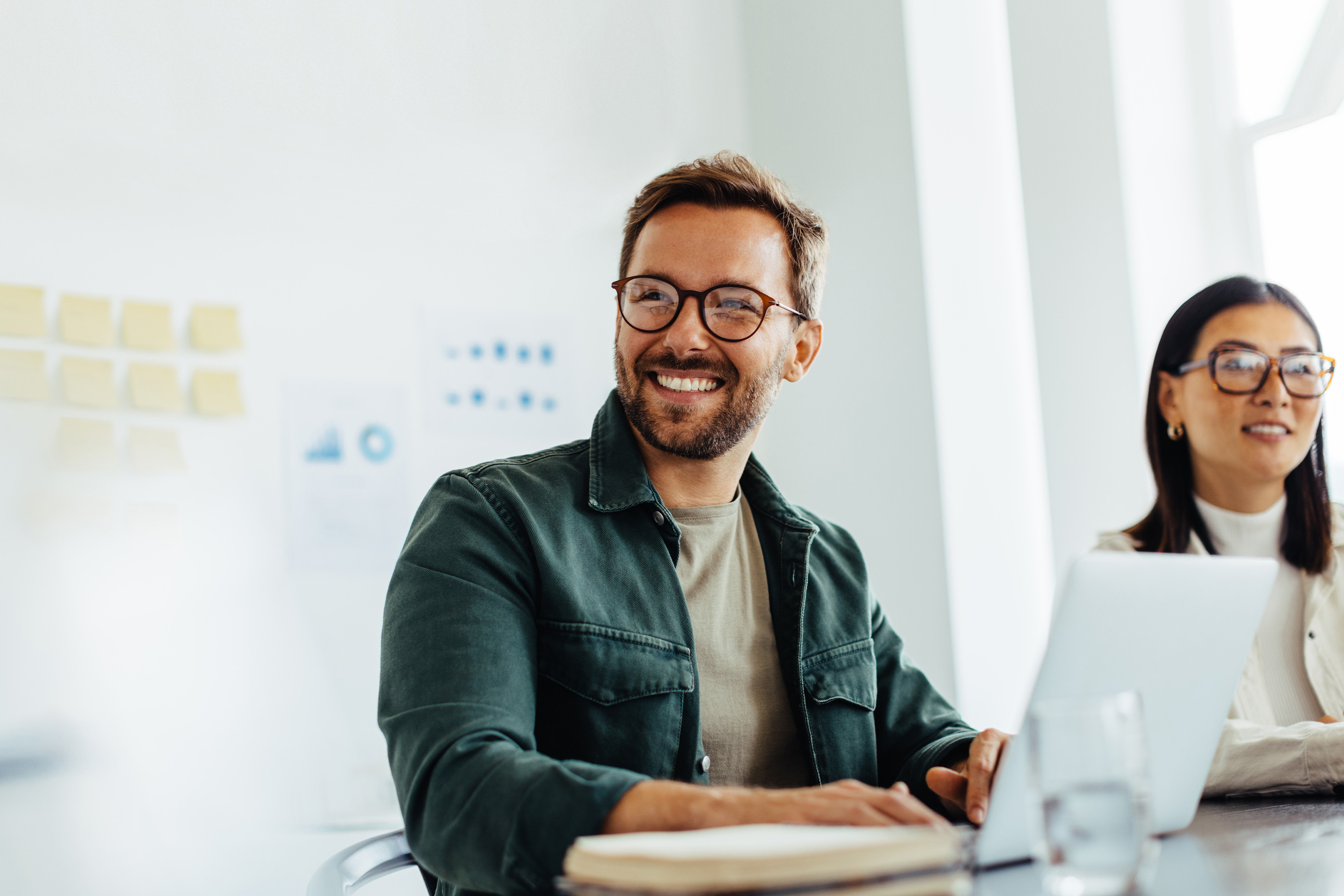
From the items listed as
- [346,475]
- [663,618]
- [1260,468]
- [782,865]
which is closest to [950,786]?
[663,618]

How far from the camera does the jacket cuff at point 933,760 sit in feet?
4.34

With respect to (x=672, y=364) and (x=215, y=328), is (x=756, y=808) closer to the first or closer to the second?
(x=672, y=364)

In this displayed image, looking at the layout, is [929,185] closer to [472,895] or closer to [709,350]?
[709,350]

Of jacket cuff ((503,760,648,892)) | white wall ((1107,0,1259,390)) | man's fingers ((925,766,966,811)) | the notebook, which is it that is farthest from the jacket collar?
white wall ((1107,0,1259,390))

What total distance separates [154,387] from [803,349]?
1.27 m

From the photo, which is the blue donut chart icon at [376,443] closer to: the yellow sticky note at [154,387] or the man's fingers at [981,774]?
the yellow sticky note at [154,387]

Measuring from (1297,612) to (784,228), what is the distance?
1.02 metres

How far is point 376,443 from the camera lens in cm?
251

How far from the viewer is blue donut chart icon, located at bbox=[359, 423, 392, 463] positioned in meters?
2.50

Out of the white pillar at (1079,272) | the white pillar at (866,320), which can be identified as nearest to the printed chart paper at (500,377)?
the white pillar at (866,320)

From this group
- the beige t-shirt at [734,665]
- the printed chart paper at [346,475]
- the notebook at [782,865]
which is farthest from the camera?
the printed chart paper at [346,475]

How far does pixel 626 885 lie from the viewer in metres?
0.57

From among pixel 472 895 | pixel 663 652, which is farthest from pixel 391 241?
pixel 472 895

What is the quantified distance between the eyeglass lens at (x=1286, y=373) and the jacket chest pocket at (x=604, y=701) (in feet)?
3.98
